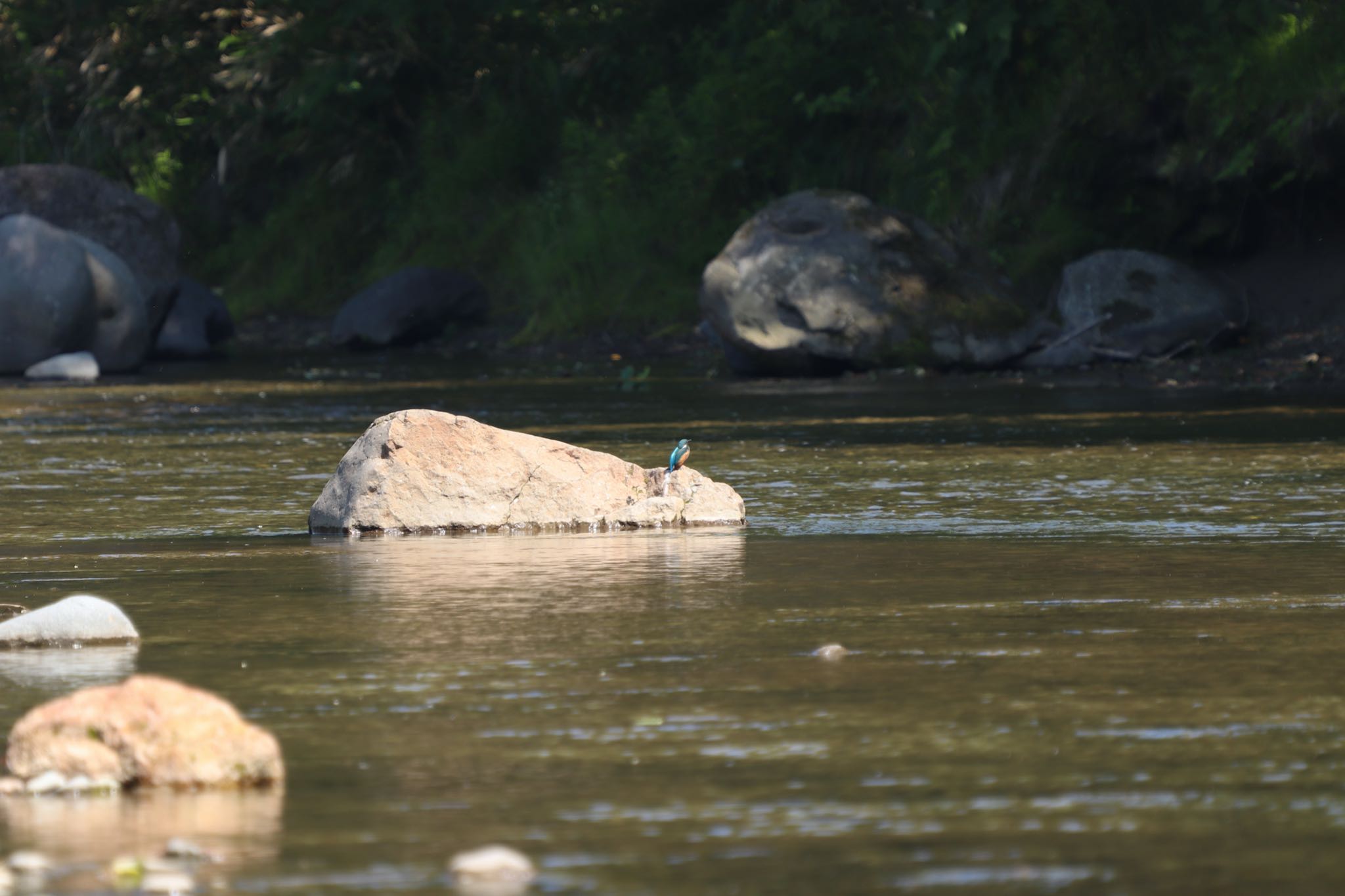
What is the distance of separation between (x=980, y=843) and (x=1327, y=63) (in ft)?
59.5

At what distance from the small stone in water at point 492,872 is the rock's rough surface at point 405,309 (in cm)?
2636

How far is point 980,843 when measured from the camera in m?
4.23

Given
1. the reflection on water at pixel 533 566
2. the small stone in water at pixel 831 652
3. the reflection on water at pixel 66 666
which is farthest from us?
the reflection on water at pixel 533 566

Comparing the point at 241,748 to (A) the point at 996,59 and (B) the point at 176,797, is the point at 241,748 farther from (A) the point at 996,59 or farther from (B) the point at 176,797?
(A) the point at 996,59

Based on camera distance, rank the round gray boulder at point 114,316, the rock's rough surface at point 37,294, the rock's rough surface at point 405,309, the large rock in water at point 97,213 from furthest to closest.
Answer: the large rock in water at point 97,213, the rock's rough surface at point 405,309, the round gray boulder at point 114,316, the rock's rough surface at point 37,294

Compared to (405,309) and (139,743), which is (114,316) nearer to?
(405,309)

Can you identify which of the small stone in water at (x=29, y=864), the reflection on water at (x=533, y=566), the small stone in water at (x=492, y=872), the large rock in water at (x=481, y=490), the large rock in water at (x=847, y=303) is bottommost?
the small stone in water at (x=492, y=872)

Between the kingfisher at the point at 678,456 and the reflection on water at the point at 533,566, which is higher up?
the kingfisher at the point at 678,456

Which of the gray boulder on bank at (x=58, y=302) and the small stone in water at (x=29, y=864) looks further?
the gray boulder on bank at (x=58, y=302)

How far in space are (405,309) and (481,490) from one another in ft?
67.8

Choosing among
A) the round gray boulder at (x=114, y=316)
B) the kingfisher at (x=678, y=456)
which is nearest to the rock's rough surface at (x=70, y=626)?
the kingfisher at (x=678, y=456)

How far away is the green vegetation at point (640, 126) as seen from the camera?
22594 mm

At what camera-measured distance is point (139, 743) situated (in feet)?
15.5

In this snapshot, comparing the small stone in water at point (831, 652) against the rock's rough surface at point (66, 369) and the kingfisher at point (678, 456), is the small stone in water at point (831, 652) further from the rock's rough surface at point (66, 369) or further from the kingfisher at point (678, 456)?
the rock's rough surface at point (66, 369)
